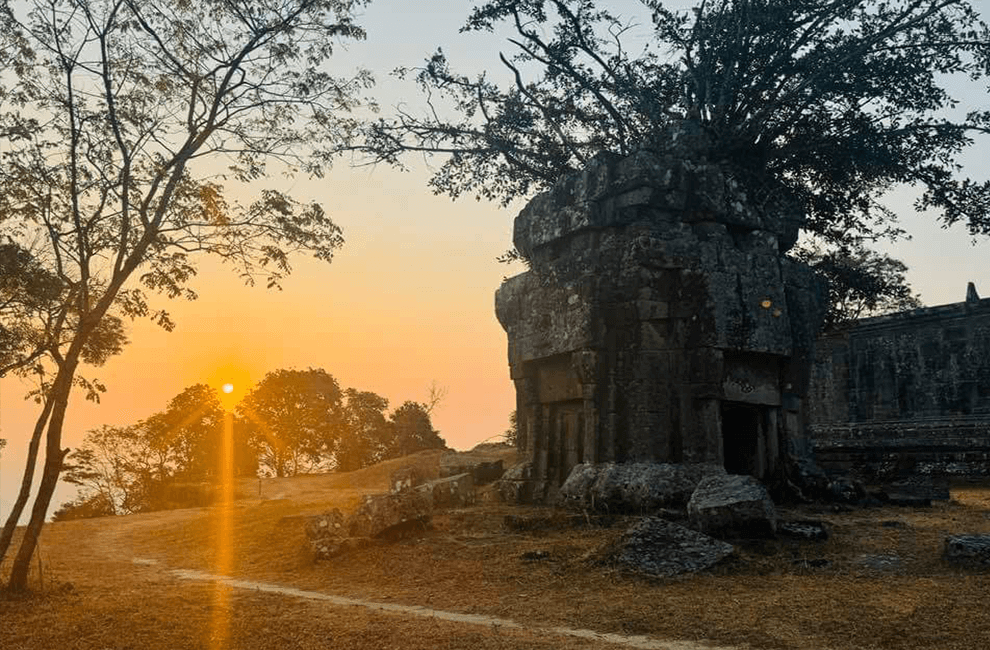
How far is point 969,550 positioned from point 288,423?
34975mm

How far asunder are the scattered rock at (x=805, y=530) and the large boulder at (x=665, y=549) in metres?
1.34

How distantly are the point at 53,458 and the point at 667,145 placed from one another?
11.4 m

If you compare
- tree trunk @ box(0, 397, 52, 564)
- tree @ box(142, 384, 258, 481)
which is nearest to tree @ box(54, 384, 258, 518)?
tree @ box(142, 384, 258, 481)

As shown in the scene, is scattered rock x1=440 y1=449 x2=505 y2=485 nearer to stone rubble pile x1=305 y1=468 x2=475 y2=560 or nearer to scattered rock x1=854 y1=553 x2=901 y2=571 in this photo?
stone rubble pile x1=305 y1=468 x2=475 y2=560

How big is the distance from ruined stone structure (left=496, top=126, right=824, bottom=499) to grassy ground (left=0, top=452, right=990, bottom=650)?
6.05 feet

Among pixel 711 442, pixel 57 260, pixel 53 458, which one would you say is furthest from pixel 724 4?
pixel 53 458

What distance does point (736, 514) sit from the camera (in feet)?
32.0

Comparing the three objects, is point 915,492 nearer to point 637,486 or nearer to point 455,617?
point 637,486

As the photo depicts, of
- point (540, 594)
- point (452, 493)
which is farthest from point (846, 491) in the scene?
point (540, 594)

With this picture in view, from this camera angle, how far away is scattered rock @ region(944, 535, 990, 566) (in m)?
8.16

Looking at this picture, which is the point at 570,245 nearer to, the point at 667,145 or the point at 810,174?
the point at 667,145

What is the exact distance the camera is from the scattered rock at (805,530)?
9.74 meters

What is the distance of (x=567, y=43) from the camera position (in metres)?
17.9

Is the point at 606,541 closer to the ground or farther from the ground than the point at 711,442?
closer to the ground
